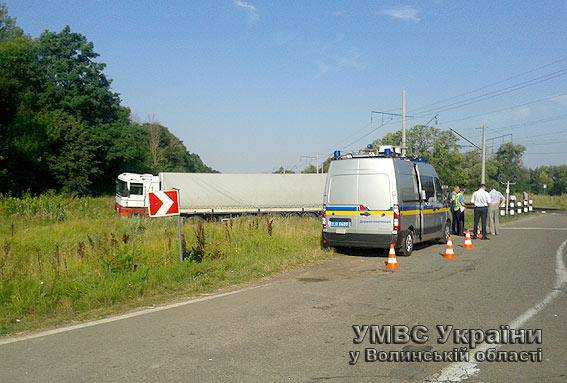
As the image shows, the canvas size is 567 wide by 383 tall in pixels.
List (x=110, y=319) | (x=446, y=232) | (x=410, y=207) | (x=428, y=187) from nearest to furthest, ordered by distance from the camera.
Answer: (x=110, y=319), (x=410, y=207), (x=428, y=187), (x=446, y=232)

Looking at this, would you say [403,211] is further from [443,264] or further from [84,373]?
[84,373]

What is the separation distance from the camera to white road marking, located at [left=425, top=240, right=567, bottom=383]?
4.72m

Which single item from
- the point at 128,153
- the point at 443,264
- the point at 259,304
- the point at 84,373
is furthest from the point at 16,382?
the point at 128,153

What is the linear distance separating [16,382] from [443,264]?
9169 mm

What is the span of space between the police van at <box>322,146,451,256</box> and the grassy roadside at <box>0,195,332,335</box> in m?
0.88

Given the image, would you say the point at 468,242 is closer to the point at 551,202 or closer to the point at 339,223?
the point at 339,223

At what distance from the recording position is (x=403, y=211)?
41.5 ft

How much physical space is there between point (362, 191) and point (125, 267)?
19.9ft

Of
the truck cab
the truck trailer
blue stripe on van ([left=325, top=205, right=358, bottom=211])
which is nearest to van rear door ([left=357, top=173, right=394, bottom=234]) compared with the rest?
blue stripe on van ([left=325, top=205, right=358, bottom=211])

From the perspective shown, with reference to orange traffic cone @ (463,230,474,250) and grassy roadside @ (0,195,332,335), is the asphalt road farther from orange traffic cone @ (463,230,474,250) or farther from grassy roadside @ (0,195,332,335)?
orange traffic cone @ (463,230,474,250)

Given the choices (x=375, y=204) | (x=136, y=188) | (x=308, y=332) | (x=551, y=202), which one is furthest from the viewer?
(x=551, y=202)

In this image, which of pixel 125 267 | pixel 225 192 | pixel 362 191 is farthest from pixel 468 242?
pixel 225 192

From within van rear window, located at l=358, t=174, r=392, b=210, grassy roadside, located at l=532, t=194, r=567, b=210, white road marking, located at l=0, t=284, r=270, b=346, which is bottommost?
white road marking, located at l=0, t=284, r=270, b=346

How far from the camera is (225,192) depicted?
29.1m
